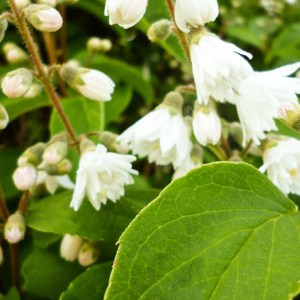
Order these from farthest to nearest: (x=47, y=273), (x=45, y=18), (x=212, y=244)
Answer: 1. (x=47, y=273)
2. (x=45, y=18)
3. (x=212, y=244)

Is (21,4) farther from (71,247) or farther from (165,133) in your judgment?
(71,247)

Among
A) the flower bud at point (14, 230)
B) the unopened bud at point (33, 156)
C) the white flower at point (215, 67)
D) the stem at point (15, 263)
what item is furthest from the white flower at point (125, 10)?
the stem at point (15, 263)

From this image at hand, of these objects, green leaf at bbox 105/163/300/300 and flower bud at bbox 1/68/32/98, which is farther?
flower bud at bbox 1/68/32/98

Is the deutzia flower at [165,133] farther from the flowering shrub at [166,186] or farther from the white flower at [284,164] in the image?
the white flower at [284,164]

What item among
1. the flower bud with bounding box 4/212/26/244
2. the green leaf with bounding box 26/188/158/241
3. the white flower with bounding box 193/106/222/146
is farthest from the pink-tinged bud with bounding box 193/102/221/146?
the flower bud with bounding box 4/212/26/244

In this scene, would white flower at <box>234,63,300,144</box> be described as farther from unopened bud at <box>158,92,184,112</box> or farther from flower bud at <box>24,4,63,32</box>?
flower bud at <box>24,4,63,32</box>

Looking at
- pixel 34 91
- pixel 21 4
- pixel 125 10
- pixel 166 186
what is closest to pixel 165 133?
pixel 166 186
